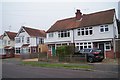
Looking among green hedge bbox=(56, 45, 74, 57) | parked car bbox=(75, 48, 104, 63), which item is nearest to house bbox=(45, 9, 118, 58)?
green hedge bbox=(56, 45, 74, 57)

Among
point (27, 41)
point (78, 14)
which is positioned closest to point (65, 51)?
point (78, 14)

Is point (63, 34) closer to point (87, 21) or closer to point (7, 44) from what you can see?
point (87, 21)

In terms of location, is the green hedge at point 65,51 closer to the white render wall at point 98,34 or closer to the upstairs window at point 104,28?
the white render wall at point 98,34

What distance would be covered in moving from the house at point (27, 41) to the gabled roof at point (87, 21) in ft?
27.4

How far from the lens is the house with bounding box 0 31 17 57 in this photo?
188 ft

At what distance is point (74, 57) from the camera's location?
2769cm

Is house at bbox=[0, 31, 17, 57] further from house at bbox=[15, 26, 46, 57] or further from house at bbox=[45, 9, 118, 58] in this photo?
house at bbox=[45, 9, 118, 58]

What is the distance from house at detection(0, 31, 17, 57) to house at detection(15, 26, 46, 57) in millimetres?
2855

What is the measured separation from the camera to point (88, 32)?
3719 centimetres

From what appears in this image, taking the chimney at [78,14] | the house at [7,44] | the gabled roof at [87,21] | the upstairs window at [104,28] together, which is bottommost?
the house at [7,44]

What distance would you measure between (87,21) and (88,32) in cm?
261

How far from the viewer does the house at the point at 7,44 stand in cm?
5716

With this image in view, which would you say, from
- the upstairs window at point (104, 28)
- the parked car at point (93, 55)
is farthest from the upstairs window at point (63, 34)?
the parked car at point (93, 55)

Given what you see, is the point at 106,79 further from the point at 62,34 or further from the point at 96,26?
the point at 62,34
